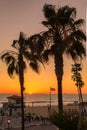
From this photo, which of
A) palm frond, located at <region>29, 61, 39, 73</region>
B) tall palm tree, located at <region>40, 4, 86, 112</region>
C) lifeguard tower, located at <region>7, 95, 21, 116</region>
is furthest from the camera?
lifeguard tower, located at <region>7, 95, 21, 116</region>

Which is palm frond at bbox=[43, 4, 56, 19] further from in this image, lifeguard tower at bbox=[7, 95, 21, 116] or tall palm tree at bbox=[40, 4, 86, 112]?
lifeguard tower at bbox=[7, 95, 21, 116]

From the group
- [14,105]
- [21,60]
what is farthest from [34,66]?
[14,105]

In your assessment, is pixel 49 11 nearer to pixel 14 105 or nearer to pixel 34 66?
pixel 34 66

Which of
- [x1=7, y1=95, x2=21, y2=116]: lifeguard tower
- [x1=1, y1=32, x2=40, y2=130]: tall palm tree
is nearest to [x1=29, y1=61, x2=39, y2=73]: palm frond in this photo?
[x1=1, y1=32, x2=40, y2=130]: tall palm tree

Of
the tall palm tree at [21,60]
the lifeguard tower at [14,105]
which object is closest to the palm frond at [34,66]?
the tall palm tree at [21,60]

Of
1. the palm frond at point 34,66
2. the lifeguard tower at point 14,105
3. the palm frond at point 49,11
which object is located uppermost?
the palm frond at point 49,11

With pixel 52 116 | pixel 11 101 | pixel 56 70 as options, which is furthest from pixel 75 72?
pixel 52 116

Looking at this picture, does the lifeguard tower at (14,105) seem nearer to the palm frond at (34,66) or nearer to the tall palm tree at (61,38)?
the palm frond at (34,66)

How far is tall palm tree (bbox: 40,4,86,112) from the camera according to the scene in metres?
29.2

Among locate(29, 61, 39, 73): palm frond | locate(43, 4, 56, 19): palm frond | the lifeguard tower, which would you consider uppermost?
locate(43, 4, 56, 19): palm frond

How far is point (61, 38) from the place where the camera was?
1163 inches

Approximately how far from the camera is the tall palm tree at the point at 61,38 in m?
29.2

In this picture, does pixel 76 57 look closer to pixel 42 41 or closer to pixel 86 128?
pixel 42 41

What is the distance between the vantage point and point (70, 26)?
29.7 m
